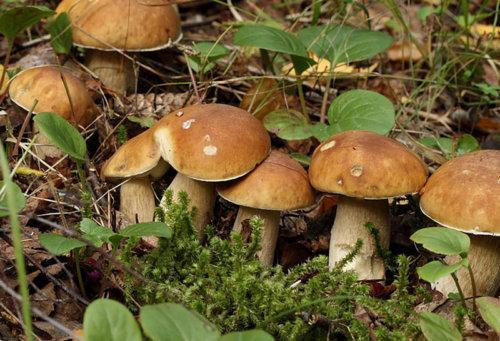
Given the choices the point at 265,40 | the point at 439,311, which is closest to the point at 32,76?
the point at 265,40

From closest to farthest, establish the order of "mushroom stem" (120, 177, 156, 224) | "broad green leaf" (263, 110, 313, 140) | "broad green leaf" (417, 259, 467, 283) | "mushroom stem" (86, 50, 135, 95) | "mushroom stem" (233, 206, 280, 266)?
"broad green leaf" (417, 259, 467, 283) < "mushroom stem" (233, 206, 280, 266) < "mushroom stem" (120, 177, 156, 224) < "broad green leaf" (263, 110, 313, 140) < "mushroom stem" (86, 50, 135, 95)

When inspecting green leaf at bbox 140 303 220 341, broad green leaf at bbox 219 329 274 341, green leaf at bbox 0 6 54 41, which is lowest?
broad green leaf at bbox 219 329 274 341

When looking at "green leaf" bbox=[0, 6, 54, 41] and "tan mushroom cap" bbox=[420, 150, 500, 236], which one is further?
"green leaf" bbox=[0, 6, 54, 41]

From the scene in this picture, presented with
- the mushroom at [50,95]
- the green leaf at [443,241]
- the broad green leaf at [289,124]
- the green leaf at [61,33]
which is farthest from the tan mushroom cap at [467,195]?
the green leaf at [61,33]

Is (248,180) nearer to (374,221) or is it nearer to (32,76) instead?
(374,221)

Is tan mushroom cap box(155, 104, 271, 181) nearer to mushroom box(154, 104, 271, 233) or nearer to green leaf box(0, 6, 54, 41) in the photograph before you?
mushroom box(154, 104, 271, 233)

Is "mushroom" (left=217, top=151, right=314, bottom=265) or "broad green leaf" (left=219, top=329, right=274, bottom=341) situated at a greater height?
"broad green leaf" (left=219, top=329, right=274, bottom=341)

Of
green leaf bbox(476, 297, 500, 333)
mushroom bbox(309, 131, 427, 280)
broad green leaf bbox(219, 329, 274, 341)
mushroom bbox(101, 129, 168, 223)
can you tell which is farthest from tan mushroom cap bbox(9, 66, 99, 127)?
→ green leaf bbox(476, 297, 500, 333)
